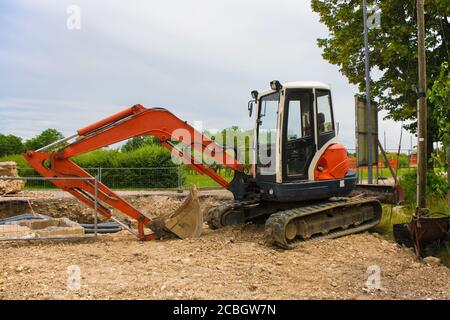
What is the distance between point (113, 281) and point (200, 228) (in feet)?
9.33

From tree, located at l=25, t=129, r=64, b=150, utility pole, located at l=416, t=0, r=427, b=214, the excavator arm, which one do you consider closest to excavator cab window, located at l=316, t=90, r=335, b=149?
utility pole, located at l=416, t=0, r=427, b=214

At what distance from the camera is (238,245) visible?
7.16 metres

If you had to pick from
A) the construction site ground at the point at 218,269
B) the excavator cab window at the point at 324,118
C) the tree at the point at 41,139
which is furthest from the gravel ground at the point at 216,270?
the tree at the point at 41,139

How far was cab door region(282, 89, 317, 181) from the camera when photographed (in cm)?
769

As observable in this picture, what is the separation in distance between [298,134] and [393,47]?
31.3 ft

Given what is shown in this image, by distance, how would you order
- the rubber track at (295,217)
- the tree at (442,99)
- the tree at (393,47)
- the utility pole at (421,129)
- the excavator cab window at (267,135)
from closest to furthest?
the rubber track at (295,217)
the tree at (442,99)
the utility pole at (421,129)
the excavator cab window at (267,135)
the tree at (393,47)

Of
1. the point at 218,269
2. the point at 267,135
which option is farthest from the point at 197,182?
the point at 218,269

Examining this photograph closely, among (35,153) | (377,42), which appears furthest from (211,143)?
(377,42)

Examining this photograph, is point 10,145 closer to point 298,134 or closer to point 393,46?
point 393,46

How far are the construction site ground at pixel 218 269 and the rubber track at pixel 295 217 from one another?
147 mm

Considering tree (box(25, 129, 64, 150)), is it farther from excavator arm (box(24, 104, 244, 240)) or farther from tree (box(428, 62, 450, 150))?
tree (box(428, 62, 450, 150))

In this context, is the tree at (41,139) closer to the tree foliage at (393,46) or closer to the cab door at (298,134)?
the tree foliage at (393,46)

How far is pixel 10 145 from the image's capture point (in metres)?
40.8

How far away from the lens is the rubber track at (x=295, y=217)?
22.8 ft
